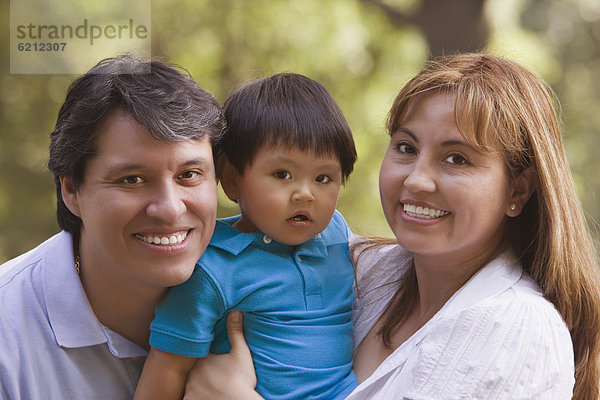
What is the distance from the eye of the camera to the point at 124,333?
2369 millimetres

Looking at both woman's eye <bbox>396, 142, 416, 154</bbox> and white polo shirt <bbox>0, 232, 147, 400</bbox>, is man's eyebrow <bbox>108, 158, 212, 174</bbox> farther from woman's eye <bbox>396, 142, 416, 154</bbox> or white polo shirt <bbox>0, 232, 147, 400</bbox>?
woman's eye <bbox>396, 142, 416, 154</bbox>

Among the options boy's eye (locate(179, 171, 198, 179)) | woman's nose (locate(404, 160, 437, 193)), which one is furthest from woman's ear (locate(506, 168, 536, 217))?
boy's eye (locate(179, 171, 198, 179))

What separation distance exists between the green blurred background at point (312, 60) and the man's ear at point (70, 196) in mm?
4695

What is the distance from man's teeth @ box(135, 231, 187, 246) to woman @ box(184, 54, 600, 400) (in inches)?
14.9

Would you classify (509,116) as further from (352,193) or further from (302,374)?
(352,193)

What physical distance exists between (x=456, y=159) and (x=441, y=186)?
3.7 inches

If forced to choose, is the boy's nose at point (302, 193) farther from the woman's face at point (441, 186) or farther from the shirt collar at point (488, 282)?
the shirt collar at point (488, 282)

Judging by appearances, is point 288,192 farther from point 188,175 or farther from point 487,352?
point 487,352

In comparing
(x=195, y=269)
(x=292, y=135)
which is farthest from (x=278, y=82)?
(x=195, y=269)

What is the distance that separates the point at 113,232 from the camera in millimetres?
2148

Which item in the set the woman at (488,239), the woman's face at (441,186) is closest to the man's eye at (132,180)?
the woman at (488,239)

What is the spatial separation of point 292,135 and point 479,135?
1.91ft

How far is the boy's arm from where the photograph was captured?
2203 millimetres

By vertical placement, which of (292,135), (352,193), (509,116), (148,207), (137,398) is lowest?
(352,193)
